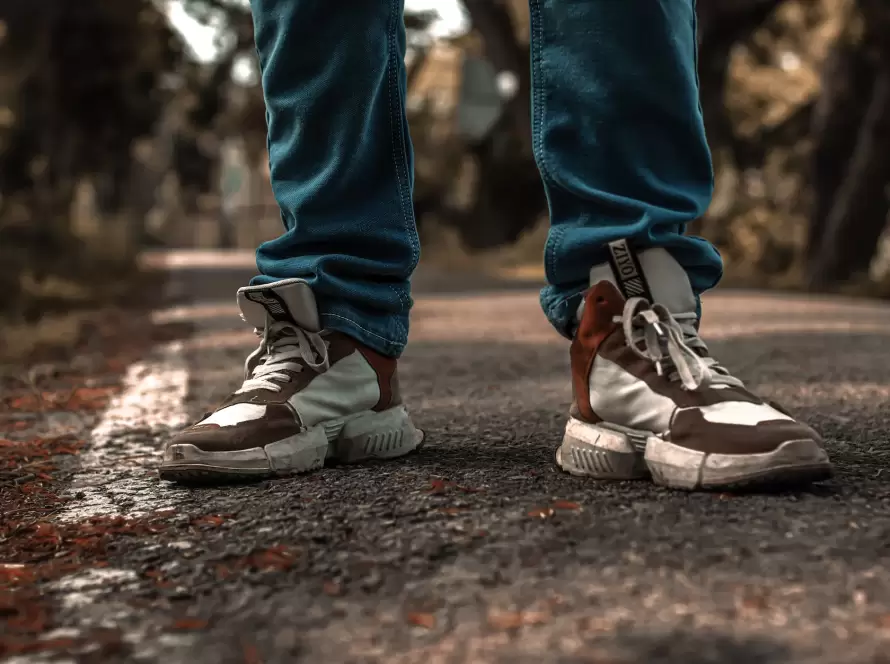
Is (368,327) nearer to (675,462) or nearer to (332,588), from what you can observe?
(675,462)

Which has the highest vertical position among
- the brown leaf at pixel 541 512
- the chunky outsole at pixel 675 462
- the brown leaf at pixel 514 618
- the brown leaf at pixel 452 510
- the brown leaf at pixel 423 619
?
the chunky outsole at pixel 675 462

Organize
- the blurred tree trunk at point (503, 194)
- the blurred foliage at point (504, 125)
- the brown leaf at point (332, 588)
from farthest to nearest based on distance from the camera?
the blurred tree trunk at point (503, 194) → the blurred foliage at point (504, 125) → the brown leaf at point (332, 588)

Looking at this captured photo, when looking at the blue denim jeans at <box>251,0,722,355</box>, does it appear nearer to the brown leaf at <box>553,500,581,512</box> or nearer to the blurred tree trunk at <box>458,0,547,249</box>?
the brown leaf at <box>553,500,581,512</box>

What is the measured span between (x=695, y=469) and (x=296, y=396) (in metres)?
0.78

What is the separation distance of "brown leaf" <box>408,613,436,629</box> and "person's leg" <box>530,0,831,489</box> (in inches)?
24.7

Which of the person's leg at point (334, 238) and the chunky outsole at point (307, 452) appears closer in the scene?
the chunky outsole at point (307, 452)

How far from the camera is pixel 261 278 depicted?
2.09 m

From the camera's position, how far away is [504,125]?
68.2 ft

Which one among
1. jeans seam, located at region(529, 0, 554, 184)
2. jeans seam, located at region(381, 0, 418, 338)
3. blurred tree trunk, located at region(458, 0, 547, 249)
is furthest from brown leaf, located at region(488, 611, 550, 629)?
blurred tree trunk, located at region(458, 0, 547, 249)

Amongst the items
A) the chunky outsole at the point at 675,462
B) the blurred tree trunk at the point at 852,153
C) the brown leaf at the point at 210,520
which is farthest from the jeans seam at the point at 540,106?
the blurred tree trunk at the point at 852,153

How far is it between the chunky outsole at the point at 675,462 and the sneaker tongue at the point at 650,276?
24 centimetres

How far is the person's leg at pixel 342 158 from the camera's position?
6.76ft

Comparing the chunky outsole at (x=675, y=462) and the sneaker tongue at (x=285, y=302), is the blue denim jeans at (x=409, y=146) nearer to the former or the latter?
the sneaker tongue at (x=285, y=302)

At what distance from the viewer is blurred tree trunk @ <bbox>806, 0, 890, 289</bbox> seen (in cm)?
1055
